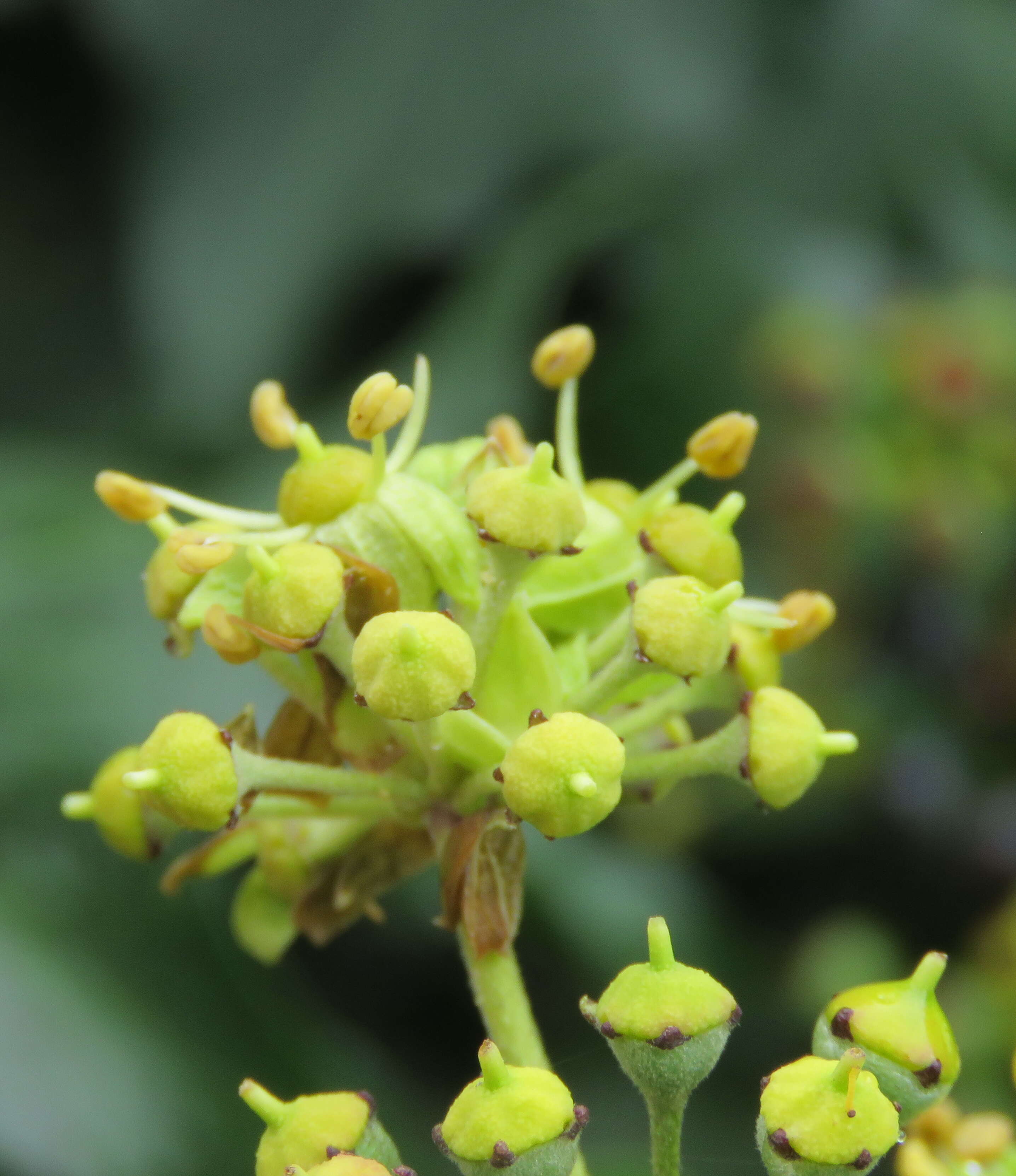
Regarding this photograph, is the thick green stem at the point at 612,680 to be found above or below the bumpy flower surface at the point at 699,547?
below

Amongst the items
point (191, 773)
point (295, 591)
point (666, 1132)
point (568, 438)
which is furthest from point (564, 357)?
point (666, 1132)

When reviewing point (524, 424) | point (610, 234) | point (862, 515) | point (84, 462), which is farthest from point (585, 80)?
point (84, 462)

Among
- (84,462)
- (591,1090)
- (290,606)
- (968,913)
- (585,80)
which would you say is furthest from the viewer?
(585,80)

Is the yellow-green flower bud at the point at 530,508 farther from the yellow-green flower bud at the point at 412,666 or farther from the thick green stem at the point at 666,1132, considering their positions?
the thick green stem at the point at 666,1132

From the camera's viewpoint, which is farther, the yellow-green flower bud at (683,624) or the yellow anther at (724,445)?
the yellow anther at (724,445)

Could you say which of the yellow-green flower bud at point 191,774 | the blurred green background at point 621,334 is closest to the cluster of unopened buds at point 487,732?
the yellow-green flower bud at point 191,774

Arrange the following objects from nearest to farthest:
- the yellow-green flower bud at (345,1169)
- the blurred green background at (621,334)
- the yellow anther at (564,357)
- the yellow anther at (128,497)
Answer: the yellow-green flower bud at (345,1169) → the yellow anther at (128,497) → the yellow anther at (564,357) → the blurred green background at (621,334)

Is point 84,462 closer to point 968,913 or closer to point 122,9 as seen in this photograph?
point 122,9
